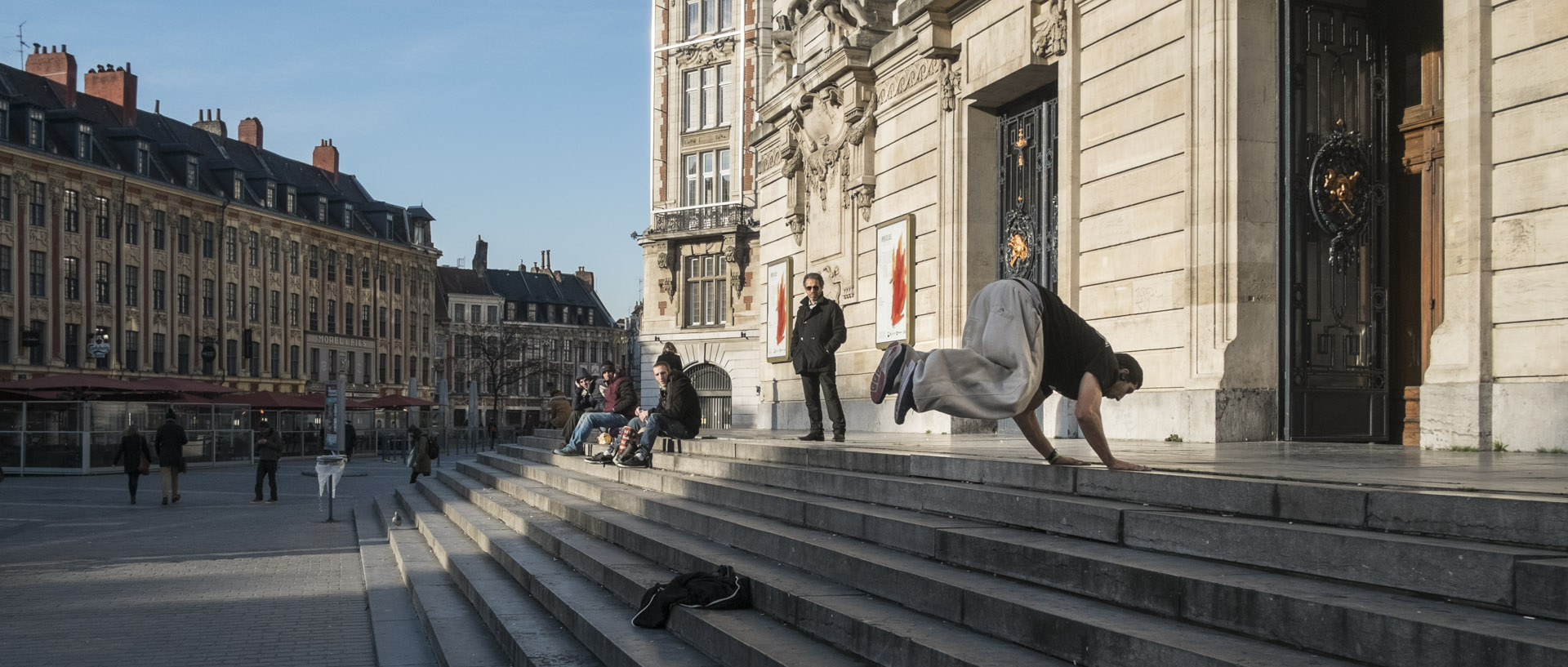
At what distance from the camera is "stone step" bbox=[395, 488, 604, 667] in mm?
7492

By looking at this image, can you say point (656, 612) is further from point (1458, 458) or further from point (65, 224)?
point (65, 224)

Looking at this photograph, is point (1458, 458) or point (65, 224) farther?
point (65, 224)

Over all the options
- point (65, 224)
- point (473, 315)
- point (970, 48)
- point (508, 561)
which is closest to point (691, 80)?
point (65, 224)

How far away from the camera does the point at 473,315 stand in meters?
111

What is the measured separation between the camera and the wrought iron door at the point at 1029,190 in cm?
1619

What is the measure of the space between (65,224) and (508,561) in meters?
50.4

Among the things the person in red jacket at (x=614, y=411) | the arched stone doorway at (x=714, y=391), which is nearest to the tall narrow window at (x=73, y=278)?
the arched stone doorway at (x=714, y=391)

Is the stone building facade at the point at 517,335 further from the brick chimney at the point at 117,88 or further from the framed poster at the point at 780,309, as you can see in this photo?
the framed poster at the point at 780,309

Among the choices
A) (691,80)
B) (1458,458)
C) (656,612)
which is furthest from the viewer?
(691,80)

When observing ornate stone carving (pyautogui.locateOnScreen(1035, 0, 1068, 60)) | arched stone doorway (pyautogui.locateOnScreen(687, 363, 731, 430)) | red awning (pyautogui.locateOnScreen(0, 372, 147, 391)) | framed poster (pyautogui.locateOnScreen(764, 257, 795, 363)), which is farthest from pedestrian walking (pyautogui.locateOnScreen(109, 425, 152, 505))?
arched stone doorway (pyautogui.locateOnScreen(687, 363, 731, 430))

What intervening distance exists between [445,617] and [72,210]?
51811mm

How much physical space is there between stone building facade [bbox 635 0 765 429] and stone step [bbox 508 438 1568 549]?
39.2 metres

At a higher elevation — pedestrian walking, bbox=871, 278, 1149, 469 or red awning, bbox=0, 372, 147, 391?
pedestrian walking, bbox=871, 278, 1149, 469

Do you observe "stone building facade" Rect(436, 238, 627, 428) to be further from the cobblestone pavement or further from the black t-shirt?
the black t-shirt
